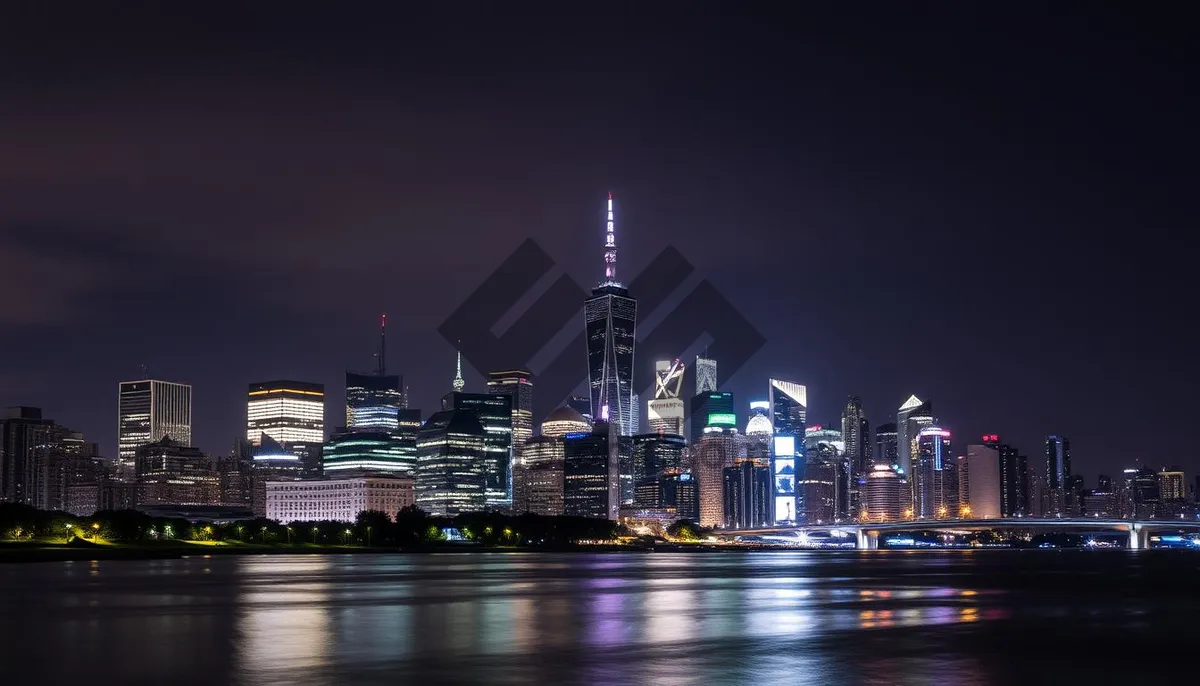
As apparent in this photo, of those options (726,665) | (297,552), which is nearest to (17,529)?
(297,552)

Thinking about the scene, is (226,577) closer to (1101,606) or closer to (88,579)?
(88,579)

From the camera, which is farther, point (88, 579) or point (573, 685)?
point (88, 579)

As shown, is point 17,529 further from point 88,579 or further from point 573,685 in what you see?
point 573,685

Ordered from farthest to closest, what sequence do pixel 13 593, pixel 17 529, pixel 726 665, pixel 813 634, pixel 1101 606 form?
pixel 17 529
pixel 13 593
pixel 1101 606
pixel 813 634
pixel 726 665

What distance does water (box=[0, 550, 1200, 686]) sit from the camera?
3062 centimetres

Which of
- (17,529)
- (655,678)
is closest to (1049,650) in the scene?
(655,678)

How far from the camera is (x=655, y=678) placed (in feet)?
95.6

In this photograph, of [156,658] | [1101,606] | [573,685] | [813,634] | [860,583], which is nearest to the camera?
[573,685]

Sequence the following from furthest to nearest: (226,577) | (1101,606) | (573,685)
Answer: (226,577)
(1101,606)
(573,685)

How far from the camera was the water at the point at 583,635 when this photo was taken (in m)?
30.6

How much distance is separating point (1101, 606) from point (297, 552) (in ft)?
504

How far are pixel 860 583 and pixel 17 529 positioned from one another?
127132 mm

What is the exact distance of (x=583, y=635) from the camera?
40.3 meters

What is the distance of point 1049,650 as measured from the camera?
37188 millimetres
